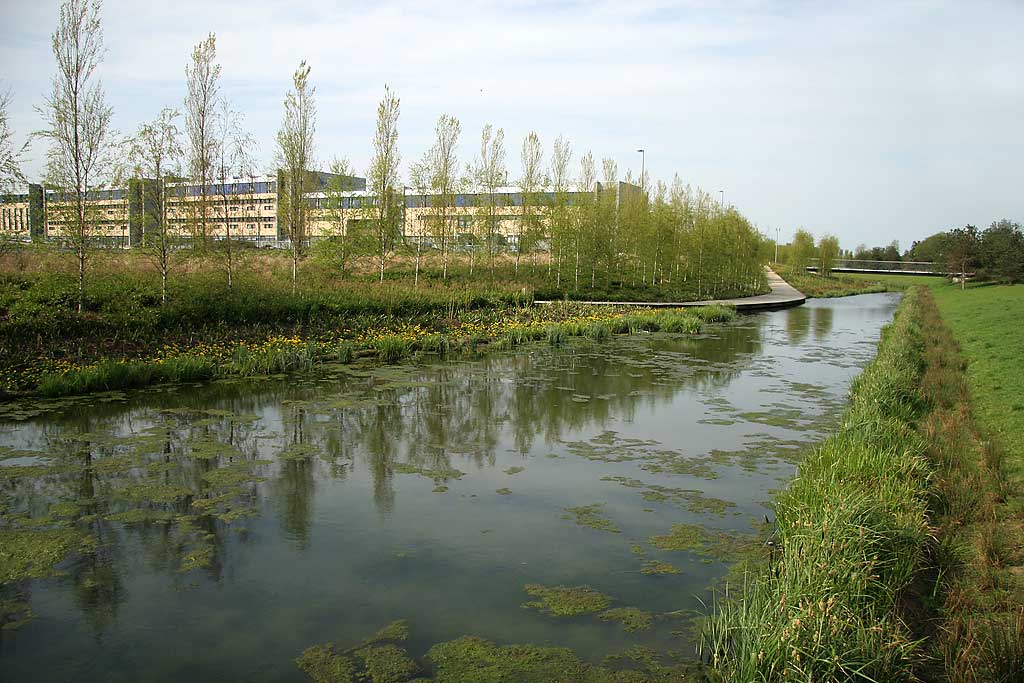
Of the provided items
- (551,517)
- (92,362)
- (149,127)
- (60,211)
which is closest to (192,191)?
(149,127)

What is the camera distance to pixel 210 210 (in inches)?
700

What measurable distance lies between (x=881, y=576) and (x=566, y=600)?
6.26ft

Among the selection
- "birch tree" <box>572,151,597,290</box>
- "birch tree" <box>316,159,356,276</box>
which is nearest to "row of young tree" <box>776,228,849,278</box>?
"birch tree" <box>572,151,597,290</box>

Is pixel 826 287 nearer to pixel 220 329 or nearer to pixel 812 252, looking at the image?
pixel 812 252

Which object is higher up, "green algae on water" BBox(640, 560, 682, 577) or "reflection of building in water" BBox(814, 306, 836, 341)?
"reflection of building in water" BBox(814, 306, 836, 341)

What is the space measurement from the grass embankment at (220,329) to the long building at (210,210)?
1.22m

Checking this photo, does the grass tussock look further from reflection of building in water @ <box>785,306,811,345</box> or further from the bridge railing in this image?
the bridge railing

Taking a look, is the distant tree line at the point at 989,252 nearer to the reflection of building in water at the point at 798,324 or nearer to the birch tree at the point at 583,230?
the reflection of building in water at the point at 798,324

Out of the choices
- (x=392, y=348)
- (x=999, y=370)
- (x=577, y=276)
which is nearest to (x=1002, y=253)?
(x=577, y=276)

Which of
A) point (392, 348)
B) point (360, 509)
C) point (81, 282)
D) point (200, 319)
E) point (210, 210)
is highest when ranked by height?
point (210, 210)

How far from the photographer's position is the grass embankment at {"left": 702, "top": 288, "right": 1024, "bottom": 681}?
3359 mm

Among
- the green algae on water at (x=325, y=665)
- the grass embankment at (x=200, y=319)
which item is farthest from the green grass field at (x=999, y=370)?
the grass embankment at (x=200, y=319)

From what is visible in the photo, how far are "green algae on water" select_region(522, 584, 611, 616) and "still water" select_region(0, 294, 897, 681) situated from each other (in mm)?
78

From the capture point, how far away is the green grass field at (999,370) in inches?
318
